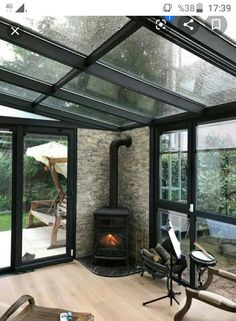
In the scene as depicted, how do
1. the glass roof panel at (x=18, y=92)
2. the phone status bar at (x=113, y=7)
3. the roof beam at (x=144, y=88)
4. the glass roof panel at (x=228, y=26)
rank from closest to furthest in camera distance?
the phone status bar at (x=113, y=7) < the glass roof panel at (x=228, y=26) < the roof beam at (x=144, y=88) < the glass roof panel at (x=18, y=92)

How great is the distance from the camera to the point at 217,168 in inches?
135

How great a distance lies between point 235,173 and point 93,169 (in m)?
2.61

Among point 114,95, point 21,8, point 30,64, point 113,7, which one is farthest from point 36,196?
point 113,7

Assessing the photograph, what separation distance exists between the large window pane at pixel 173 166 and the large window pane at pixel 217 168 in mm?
295

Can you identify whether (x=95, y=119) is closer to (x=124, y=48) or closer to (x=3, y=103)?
(x=3, y=103)

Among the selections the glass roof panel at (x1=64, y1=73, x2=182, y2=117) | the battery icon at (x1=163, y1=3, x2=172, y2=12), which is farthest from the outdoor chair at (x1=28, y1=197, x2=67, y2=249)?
the battery icon at (x1=163, y1=3, x2=172, y2=12)

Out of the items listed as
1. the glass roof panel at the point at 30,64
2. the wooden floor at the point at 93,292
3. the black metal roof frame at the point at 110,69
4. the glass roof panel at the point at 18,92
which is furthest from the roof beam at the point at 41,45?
the wooden floor at the point at 93,292

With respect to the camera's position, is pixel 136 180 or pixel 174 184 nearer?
pixel 174 184

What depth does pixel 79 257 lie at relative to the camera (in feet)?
15.8

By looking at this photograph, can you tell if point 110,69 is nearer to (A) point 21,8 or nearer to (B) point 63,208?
(A) point 21,8

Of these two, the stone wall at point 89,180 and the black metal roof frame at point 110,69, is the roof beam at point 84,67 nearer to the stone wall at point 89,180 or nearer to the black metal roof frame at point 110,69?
the black metal roof frame at point 110,69

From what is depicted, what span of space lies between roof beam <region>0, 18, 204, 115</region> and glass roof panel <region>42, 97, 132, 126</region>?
0.91 m

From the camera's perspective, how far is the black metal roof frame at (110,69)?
1.86 m

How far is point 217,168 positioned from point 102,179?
233 centimetres
